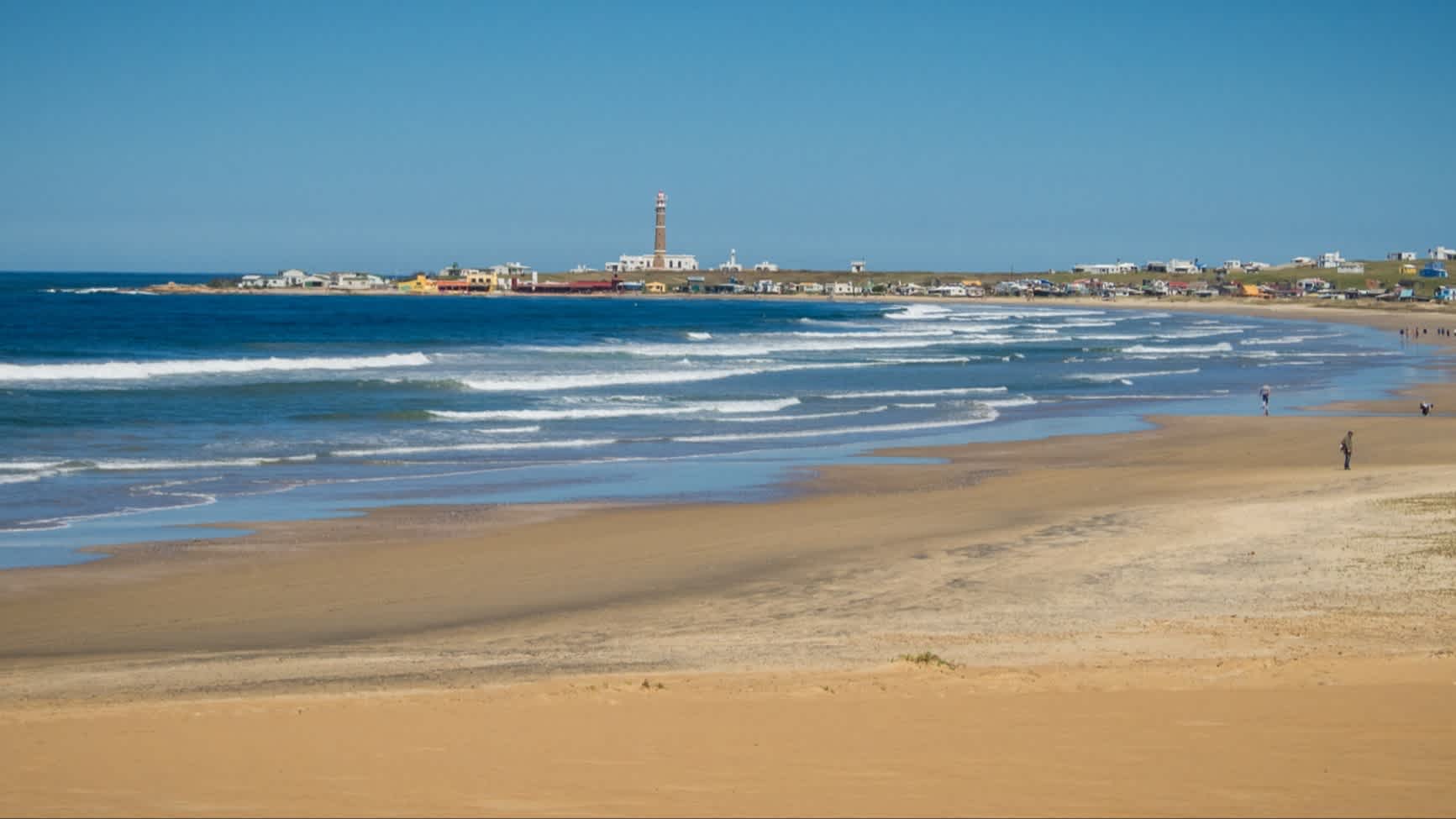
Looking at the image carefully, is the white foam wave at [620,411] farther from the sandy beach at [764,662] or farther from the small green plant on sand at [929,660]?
the small green plant on sand at [929,660]

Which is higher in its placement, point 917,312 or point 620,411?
point 917,312

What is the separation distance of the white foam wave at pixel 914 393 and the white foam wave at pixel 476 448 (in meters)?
13.7

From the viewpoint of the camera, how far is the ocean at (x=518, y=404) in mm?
21766

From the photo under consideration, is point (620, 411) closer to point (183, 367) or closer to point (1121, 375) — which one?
point (183, 367)

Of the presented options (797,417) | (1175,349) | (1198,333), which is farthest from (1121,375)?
(1198,333)

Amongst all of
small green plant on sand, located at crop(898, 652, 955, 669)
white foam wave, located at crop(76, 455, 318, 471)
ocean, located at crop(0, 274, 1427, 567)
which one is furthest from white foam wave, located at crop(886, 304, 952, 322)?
small green plant on sand, located at crop(898, 652, 955, 669)

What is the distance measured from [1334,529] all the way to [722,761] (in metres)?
11.5

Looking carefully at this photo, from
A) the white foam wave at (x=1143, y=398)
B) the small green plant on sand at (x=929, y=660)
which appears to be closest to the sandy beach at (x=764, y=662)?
the small green plant on sand at (x=929, y=660)

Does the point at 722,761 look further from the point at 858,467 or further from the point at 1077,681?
the point at 858,467

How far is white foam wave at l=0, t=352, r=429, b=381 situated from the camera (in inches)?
1714

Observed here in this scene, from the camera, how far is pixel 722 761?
7.59 m

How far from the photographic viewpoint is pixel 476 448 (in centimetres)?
2805

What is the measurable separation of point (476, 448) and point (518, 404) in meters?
9.46

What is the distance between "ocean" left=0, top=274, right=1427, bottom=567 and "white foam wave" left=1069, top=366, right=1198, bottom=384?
17 centimetres
